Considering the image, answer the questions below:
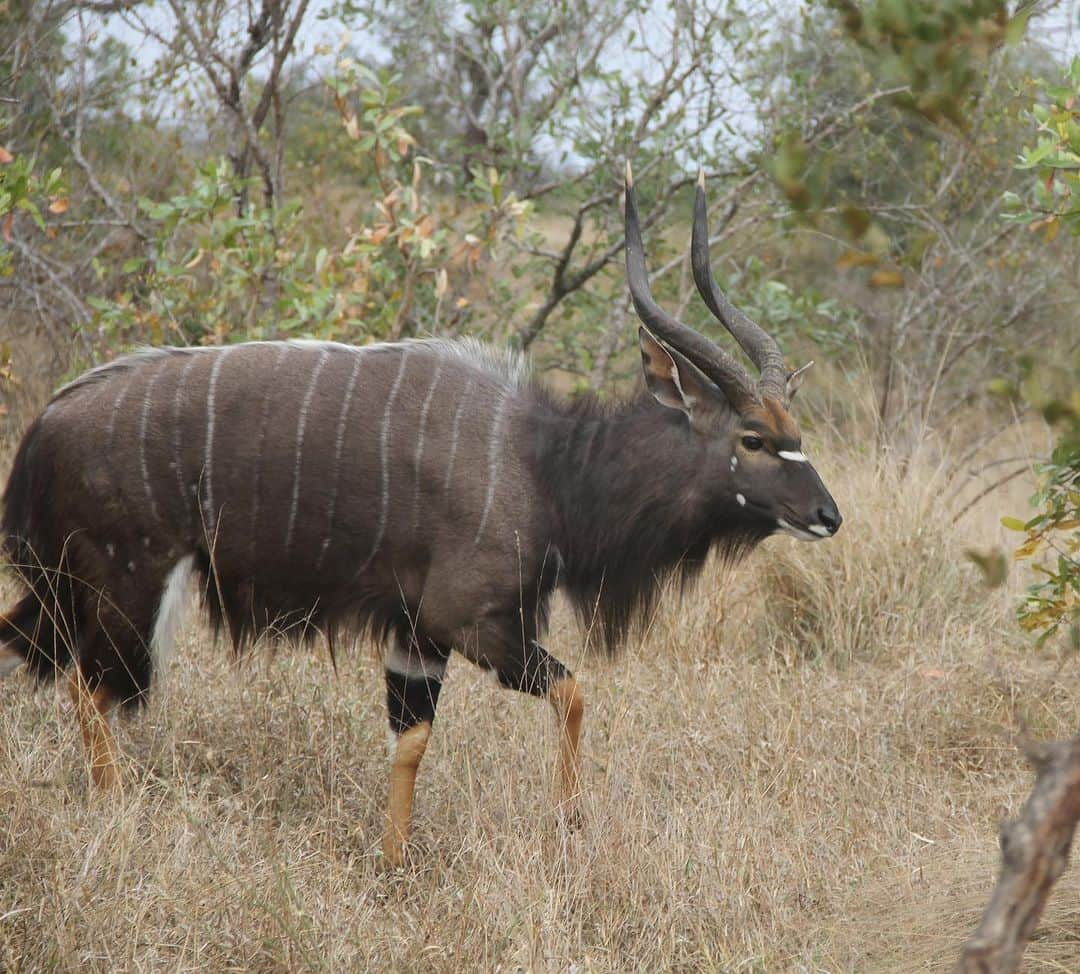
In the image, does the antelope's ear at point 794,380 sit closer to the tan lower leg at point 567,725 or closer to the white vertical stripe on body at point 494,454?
the white vertical stripe on body at point 494,454

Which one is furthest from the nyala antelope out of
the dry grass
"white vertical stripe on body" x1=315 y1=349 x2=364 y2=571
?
the dry grass

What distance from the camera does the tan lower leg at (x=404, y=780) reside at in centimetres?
336

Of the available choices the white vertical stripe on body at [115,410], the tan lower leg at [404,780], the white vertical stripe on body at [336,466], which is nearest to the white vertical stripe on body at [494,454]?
the white vertical stripe on body at [336,466]

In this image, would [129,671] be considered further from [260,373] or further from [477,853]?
[477,853]

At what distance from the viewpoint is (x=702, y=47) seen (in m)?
6.09

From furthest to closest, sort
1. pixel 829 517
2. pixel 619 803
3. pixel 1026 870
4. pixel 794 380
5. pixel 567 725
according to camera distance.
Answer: pixel 794 380 < pixel 567 725 < pixel 829 517 < pixel 619 803 < pixel 1026 870

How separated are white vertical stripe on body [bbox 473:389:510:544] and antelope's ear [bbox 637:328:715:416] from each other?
364 millimetres

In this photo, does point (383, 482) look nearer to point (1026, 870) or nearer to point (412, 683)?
point (412, 683)

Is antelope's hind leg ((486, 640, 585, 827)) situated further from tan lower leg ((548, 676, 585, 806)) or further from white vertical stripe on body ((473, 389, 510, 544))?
white vertical stripe on body ((473, 389, 510, 544))

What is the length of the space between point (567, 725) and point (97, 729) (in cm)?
113

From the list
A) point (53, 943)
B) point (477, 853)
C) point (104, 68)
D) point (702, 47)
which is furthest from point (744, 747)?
point (104, 68)

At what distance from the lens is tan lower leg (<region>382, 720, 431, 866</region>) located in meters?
3.36

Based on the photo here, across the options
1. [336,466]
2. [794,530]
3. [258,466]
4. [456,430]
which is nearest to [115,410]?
[258,466]

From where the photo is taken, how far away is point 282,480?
345cm
